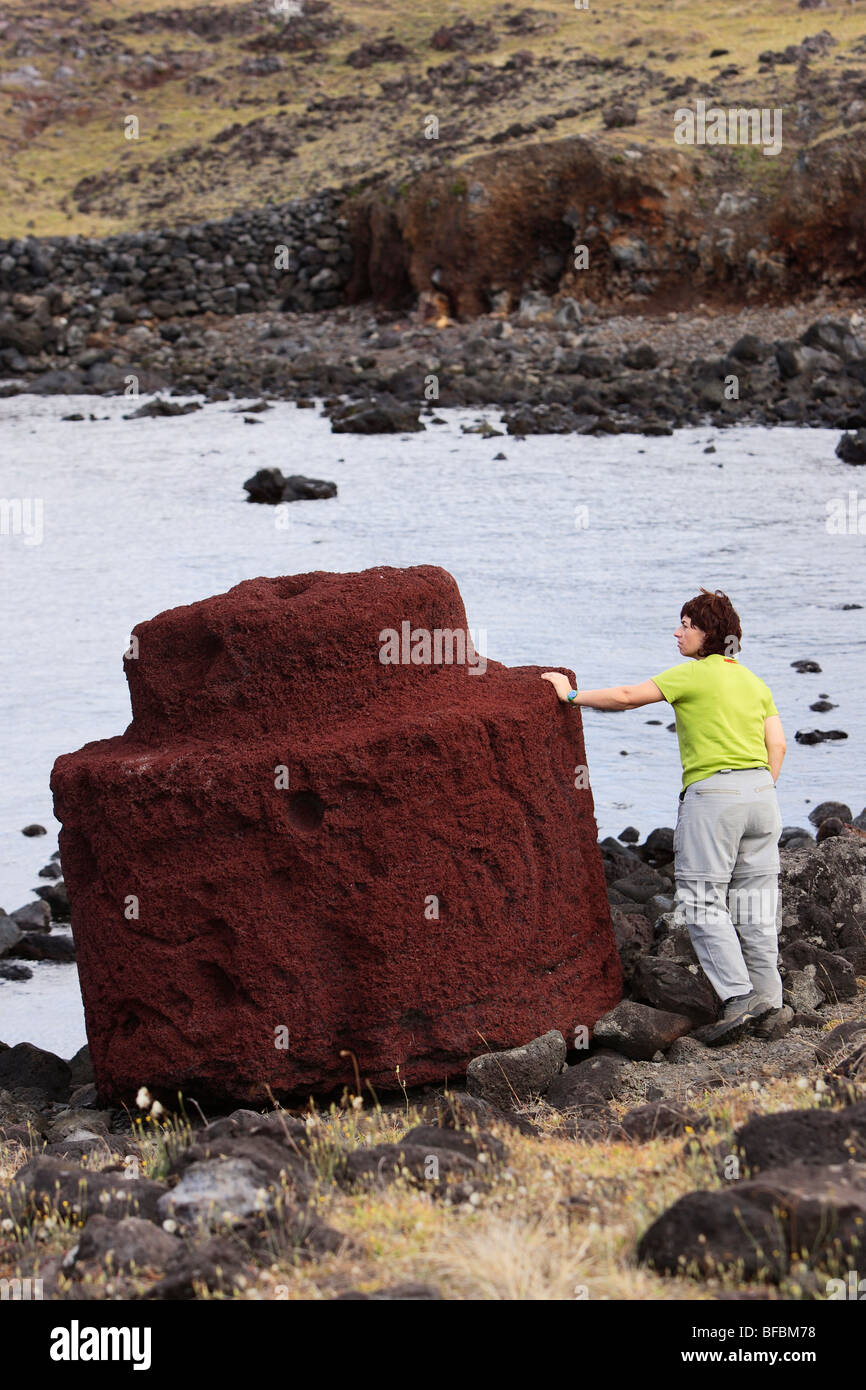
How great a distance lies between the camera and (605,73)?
34.8 meters

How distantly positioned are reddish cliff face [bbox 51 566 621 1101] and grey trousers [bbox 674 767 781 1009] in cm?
48

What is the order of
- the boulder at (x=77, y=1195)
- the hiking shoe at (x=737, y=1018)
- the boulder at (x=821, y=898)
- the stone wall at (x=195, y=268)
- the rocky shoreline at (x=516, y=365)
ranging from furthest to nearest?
the stone wall at (x=195, y=268) < the rocky shoreline at (x=516, y=365) < the boulder at (x=821, y=898) < the hiking shoe at (x=737, y=1018) < the boulder at (x=77, y=1195)

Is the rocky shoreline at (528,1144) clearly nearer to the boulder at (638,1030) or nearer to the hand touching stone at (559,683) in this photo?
the boulder at (638,1030)

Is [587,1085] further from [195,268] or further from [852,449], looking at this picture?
[195,268]

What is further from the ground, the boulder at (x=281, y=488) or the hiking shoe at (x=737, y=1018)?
the boulder at (x=281, y=488)

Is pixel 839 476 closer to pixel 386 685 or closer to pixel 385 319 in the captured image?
pixel 386 685

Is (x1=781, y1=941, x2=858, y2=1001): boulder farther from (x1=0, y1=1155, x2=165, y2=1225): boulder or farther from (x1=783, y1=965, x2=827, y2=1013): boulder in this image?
(x1=0, y1=1155, x2=165, y2=1225): boulder

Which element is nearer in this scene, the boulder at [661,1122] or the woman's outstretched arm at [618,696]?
the boulder at [661,1122]

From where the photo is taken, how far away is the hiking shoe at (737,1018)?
5625mm

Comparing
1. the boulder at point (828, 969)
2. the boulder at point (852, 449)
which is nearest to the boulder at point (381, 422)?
the boulder at point (852, 449)

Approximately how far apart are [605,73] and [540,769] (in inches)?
1292

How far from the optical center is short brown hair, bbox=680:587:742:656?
5.45 meters

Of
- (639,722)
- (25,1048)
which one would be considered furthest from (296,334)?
(25,1048)

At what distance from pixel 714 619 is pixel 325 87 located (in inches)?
1763
